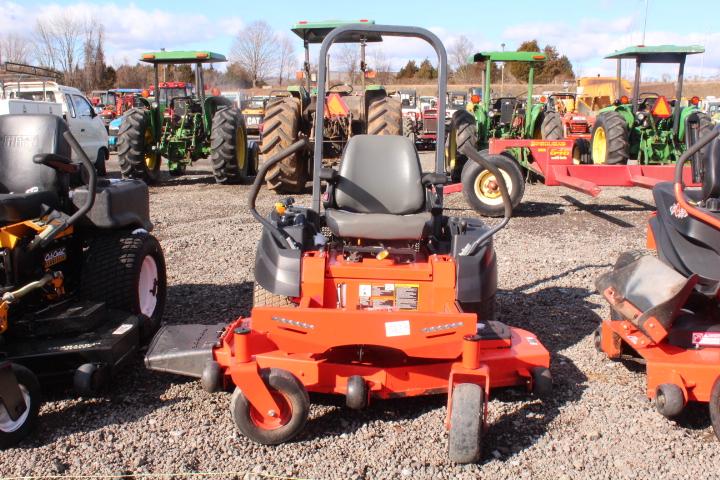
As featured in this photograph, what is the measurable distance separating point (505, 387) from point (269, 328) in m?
1.31

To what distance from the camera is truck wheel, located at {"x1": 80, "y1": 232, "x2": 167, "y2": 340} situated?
3836 mm

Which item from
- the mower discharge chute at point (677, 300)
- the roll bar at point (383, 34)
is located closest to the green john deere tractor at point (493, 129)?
the roll bar at point (383, 34)

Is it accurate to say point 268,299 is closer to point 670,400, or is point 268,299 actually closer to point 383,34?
point 383,34

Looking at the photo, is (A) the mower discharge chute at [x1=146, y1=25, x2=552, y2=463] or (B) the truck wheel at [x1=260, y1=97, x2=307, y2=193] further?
(B) the truck wheel at [x1=260, y1=97, x2=307, y2=193]

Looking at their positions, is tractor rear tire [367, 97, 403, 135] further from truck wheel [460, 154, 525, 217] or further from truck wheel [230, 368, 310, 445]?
truck wheel [230, 368, 310, 445]

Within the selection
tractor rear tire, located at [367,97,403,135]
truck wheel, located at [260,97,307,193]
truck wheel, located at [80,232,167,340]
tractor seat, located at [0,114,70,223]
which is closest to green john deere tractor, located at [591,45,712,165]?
tractor rear tire, located at [367,97,403,135]

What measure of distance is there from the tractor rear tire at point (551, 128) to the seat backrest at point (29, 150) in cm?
834

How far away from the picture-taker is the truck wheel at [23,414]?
9.40 ft

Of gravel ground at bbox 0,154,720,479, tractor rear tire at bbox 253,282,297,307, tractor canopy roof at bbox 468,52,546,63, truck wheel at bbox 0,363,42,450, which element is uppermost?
tractor canopy roof at bbox 468,52,546,63

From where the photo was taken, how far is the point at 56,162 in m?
3.80

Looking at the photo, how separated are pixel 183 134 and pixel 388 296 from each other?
8909 millimetres

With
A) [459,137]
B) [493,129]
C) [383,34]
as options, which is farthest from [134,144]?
[383,34]

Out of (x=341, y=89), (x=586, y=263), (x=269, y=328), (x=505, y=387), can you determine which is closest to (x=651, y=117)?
(x=341, y=89)

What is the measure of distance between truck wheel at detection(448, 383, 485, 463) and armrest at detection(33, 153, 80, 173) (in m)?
2.50
